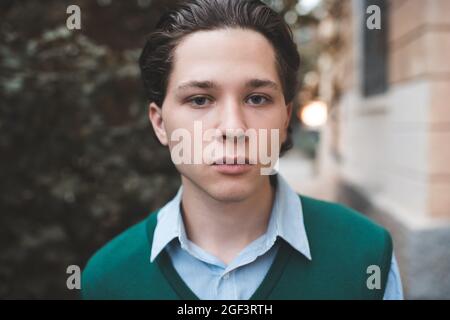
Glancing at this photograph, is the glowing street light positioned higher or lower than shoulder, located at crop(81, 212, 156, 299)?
higher

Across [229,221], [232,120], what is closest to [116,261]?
[229,221]

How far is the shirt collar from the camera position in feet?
4.94

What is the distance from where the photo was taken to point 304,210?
1.62m

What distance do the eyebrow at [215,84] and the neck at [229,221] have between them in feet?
0.99

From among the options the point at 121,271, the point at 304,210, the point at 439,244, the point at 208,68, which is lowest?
the point at 439,244

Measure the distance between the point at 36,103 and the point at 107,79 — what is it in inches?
17.3

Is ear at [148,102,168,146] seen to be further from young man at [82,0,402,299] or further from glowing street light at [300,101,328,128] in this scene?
glowing street light at [300,101,328,128]

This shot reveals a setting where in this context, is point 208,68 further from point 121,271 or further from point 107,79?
point 107,79

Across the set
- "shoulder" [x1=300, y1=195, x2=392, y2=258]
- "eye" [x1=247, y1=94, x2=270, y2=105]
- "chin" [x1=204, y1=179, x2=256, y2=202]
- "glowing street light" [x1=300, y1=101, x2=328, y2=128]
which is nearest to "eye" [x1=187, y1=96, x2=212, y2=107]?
"eye" [x1=247, y1=94, x2=270, y2=105]

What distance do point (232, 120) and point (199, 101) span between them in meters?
0.13

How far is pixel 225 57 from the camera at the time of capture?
1.34 meters

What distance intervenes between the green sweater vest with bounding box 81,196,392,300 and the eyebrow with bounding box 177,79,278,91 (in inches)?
17.4
